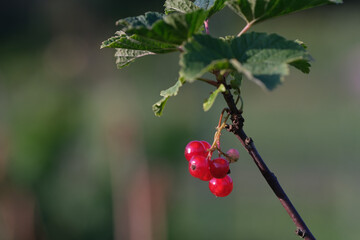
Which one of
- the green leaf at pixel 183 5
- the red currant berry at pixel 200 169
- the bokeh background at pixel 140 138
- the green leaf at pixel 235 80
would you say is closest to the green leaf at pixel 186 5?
the green leaf at pixel 183 5

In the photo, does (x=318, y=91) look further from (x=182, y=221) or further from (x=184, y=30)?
(x=184, y=30)

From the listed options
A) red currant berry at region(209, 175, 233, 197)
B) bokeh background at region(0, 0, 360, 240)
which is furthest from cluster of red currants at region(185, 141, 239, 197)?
bokeh background at region(0, 0, 360, 240)

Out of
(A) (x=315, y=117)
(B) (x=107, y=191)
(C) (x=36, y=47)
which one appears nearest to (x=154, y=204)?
(B) (x=107, y=191)

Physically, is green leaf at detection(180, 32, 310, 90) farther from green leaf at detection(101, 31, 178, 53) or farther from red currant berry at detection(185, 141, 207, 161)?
red currant berry at detection(185, 141, 207, 161)

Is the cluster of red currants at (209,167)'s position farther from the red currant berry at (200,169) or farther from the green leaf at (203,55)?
the green leaf at (203,55)

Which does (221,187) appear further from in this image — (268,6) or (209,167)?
(268,6)

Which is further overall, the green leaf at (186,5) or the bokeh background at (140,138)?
the bokeh background at (140,138)
